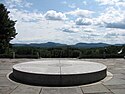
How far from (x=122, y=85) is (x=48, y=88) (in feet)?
10.4

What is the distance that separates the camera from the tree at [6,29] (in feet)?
113

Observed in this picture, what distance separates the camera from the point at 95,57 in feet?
81.4

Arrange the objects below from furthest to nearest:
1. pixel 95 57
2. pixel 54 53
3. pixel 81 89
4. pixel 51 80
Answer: pixel 54 53 → pixel 95 57 → pixel 51 80 → pixel 81 89

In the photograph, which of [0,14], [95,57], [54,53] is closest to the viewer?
[95,57]

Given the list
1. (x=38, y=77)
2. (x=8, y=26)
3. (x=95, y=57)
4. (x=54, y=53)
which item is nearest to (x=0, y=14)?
(x=8, y=26)

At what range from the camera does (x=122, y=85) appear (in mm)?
9594

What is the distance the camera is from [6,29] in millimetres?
34875

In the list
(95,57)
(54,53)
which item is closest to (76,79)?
(95,57)

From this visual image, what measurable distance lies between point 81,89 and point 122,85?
1917 millimetres

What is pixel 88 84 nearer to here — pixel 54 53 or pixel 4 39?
pixel 54 53

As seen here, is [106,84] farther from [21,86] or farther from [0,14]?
[0,14]

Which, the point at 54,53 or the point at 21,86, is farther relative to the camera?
the point at 54,53

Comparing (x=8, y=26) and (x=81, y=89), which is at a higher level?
(x=8, y=26)

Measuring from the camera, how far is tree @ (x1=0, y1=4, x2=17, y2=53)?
113 ft
